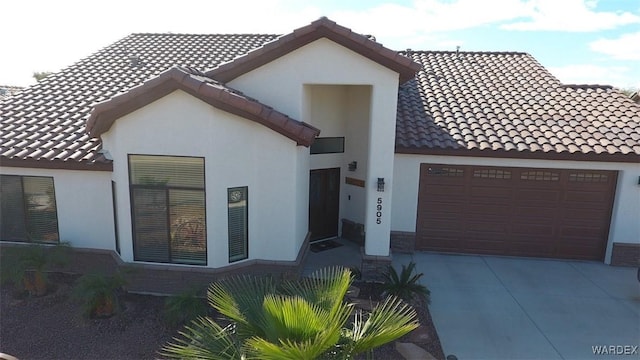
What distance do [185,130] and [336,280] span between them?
4.92m

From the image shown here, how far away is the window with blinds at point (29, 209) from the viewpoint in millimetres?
9836

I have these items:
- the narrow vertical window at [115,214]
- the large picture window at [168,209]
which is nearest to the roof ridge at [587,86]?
the large picture window at [168,209]

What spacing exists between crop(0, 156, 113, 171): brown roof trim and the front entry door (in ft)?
18.2

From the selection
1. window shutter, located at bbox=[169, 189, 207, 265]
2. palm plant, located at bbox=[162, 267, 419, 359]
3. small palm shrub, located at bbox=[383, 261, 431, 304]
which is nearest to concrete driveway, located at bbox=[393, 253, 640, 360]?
small palm shrub, located at bbox=[383, 261, 431, 304]

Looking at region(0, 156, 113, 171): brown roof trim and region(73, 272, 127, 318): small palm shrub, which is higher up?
region(0, 156, 113, 171): brown roof trim

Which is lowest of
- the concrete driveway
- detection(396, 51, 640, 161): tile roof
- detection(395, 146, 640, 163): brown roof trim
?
the concrete driveway

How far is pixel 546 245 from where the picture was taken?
11.6 meters

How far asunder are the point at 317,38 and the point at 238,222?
463 centimetres

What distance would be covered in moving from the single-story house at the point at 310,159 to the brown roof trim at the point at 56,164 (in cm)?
4

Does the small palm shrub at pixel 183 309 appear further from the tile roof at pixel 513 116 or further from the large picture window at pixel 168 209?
the tile roof at pixel 513 116

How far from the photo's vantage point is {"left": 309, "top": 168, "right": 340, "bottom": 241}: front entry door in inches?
475

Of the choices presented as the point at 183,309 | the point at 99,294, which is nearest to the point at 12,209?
the point at 99,294

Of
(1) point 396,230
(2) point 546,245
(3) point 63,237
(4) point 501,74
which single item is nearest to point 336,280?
(1) point 396,230

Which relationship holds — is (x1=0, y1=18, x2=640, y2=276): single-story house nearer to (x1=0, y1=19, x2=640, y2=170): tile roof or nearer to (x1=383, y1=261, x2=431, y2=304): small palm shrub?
(x1=0, y1=19, x2=640, y2=170): tile roof
